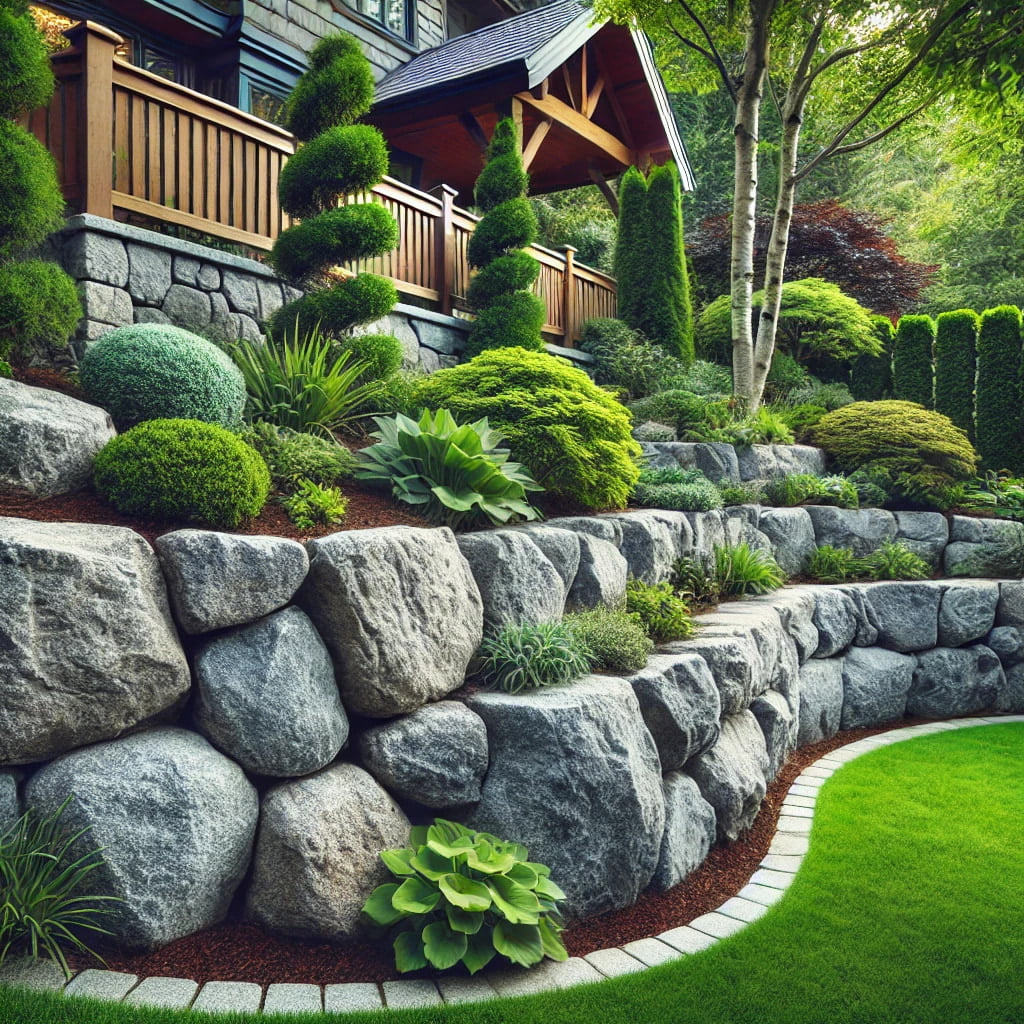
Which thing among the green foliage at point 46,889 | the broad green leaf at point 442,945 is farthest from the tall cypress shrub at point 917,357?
the green foliage at point 46,889

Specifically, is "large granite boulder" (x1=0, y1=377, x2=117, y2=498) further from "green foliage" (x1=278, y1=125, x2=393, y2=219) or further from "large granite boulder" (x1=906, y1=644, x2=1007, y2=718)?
"large granite boulder" (x1=906, y1=644, x2=1007, y2=718)

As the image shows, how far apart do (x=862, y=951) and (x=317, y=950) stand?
2138mm

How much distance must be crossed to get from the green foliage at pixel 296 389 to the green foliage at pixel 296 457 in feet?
0.99

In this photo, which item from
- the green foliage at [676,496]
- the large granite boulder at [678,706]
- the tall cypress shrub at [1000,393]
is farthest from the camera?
the tall cypress shrub at [1000,393]

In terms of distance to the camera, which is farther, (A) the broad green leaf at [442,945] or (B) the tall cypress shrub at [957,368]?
(B) the tall cypress shrub at [957,368]

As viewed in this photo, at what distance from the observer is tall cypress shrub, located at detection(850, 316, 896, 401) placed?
12109mm

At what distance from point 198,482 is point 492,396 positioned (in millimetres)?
2372

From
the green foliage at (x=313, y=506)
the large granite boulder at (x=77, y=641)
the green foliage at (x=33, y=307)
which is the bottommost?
the large granite boulder at (x=77, y=641)

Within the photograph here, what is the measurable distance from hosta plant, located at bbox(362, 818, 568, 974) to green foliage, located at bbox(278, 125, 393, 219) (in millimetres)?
4998

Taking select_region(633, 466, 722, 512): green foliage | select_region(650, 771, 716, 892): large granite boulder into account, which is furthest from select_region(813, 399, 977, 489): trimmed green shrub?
select_region(650, 771, 716, 892): large granite boulder

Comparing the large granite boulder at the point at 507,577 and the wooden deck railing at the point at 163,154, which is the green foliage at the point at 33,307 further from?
the large granite boulder at the point at 507,577

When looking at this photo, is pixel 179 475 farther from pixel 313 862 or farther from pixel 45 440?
pixel 313 862

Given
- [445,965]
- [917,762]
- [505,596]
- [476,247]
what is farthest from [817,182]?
[445,965]

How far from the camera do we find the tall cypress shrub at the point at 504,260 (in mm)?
8469
